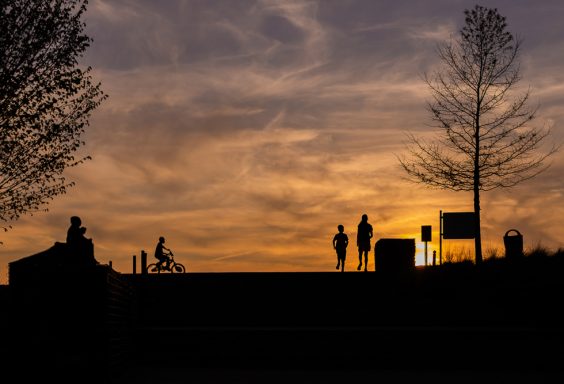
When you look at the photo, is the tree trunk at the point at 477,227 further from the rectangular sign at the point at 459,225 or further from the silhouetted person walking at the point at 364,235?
the silhouetted person walking at the point at 364,235

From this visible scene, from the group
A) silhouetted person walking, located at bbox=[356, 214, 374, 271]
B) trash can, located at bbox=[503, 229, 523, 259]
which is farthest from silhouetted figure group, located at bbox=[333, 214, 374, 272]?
trash can, located at bbox=[503, 229, 523, 259]

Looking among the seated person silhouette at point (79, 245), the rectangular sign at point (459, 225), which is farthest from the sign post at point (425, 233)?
the seated person silhouette at point (79, 245)

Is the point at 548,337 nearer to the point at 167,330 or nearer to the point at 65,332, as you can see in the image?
the point at 167,330

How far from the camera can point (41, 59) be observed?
95.4 feet

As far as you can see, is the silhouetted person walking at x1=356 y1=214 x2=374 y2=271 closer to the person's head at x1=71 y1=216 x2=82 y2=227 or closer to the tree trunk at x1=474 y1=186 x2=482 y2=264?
the tree trunk at x1=474 y1=186 x2=482 y2=264

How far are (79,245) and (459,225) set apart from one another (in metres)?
23.2

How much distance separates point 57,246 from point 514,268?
49.1 ft

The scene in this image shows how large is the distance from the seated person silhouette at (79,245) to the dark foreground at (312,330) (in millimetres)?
1017

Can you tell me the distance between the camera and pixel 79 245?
1557cm

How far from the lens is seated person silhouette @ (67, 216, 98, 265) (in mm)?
14062

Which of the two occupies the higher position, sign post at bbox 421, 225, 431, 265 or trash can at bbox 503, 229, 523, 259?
sign post at bbox 421, 225, 431, 265

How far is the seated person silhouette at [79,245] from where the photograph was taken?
554 inches

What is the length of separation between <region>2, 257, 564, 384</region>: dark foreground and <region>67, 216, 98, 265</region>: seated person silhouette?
1.02 m

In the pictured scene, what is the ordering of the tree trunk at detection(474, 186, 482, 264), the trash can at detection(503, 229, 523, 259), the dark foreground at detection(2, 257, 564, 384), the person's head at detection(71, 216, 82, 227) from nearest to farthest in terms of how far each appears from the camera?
the dark foreground at detection(2, 257, 564, 384), the person's head at detection(71, 216, 82, 227), the trash can at detection(503, 229, 523, 259), the tree trunk at detection(474, 186, 482, 264)
